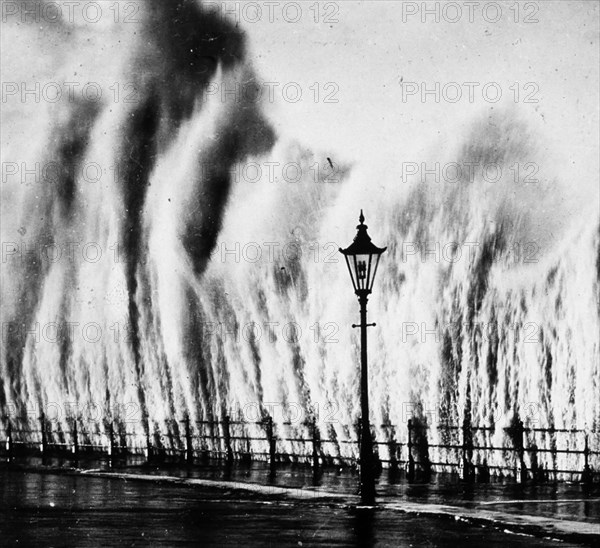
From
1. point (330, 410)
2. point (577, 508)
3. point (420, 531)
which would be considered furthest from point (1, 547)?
point (330, 410)

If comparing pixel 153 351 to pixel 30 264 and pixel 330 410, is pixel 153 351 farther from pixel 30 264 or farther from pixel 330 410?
pixel 330 410

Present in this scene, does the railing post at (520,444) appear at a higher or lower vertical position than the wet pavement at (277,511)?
higher

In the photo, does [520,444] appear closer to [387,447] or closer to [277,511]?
[277,511]

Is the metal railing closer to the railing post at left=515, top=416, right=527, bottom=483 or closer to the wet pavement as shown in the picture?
the railing post at left=515, top=416, right=527, bottom=483

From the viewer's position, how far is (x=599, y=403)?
4662 cm

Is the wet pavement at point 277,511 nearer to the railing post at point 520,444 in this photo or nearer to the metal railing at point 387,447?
the railing post at point 520,444

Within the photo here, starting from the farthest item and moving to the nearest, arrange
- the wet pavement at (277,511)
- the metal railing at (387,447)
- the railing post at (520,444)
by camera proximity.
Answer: the metal railing at (387,447), the railing post at (520,444), the wet pavement at (277,511)

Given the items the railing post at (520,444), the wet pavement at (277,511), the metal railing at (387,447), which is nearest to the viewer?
the wet pavement at (277,511)

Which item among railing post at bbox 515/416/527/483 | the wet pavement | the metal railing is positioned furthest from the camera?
the metal railing

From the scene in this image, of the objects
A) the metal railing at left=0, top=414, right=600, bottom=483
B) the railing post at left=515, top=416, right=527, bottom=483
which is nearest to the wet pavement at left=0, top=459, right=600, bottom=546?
the railing post at left=515, top=416, right=527, bottom=483

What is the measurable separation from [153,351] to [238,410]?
8.96 meters

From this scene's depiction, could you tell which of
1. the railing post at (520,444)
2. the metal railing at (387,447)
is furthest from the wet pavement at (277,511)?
the metal railing at (387,447)

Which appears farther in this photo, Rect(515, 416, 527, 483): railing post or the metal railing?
Result: the metal railing

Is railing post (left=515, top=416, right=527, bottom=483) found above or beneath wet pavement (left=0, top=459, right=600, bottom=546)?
above
